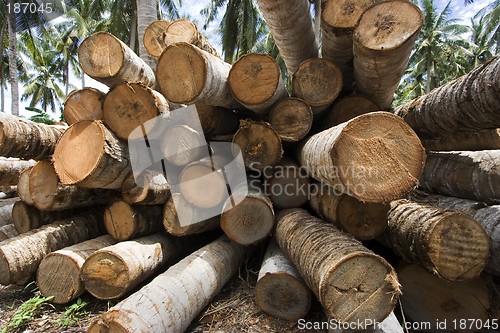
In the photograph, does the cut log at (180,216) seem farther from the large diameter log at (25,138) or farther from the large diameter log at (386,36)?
the large diameter log at (386,36)

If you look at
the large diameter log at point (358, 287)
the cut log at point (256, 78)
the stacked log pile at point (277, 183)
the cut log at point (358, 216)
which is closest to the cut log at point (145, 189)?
the stacked log pile at point (277, 183)

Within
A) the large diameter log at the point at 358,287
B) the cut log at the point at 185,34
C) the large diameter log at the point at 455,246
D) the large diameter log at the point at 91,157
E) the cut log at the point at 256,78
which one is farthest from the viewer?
the cut log at the point at 185,34

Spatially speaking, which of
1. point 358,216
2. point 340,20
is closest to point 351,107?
point 340,20

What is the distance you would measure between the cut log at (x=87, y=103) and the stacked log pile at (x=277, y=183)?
12mm

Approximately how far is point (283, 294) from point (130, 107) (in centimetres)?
186

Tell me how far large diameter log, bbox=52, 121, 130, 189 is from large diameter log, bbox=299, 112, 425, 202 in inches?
66.6

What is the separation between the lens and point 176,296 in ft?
7.14

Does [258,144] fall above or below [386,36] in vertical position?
below

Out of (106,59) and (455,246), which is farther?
(106,59)

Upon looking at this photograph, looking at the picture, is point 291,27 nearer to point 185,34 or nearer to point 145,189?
point 185,34

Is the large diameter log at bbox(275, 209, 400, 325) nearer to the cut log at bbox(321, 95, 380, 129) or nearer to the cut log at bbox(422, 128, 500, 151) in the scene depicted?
the cut log at bbox(321, 95, 380, 129)

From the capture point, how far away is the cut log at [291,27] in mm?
2630

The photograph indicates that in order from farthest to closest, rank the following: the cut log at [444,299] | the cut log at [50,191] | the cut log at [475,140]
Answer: the cut log at [475,140], the cut log at [50,191], the cut log at [444,299]

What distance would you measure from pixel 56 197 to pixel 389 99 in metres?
3.12
